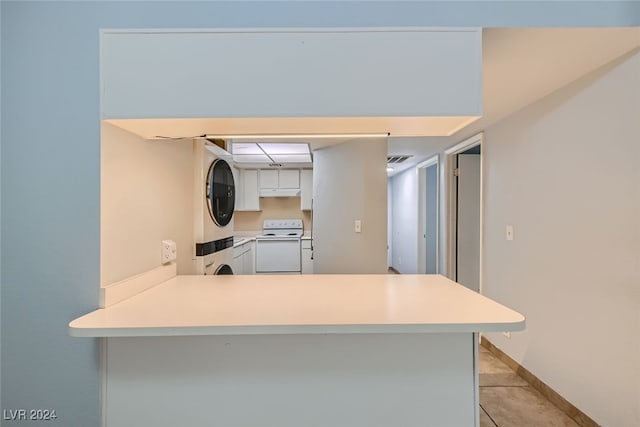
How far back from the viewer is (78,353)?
1240 mm

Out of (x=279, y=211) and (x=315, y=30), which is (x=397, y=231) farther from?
(x=315, y=30)

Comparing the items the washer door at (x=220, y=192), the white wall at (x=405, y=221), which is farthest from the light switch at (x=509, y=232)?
the white wall at (x=405, y=221)

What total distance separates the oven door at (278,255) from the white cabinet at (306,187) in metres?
0.72

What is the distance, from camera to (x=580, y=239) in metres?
1.87

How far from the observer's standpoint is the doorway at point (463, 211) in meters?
3.73

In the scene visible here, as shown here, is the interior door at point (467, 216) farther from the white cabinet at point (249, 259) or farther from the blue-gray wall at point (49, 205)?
the blue-gray wall at point (49, 205)

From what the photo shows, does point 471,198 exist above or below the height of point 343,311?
above

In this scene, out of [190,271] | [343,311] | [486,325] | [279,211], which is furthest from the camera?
[279,211]

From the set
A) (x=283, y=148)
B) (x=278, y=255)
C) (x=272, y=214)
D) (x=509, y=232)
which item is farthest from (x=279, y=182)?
(x=509, y=232)

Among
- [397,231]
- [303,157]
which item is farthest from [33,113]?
[397,231]

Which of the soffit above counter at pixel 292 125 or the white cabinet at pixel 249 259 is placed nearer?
the soffit above counter at pixel 292 125

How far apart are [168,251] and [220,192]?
70 cm

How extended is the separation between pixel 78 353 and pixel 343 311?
1.07 m

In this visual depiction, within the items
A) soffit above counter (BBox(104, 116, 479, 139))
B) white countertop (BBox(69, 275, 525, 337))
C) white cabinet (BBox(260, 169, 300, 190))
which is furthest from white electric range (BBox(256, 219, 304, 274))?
soffit above counter (BBox(104, 116, 479, 139))
